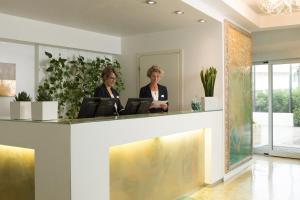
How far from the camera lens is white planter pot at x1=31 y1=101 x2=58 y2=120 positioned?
2713 mm

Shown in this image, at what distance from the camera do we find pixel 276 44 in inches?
255

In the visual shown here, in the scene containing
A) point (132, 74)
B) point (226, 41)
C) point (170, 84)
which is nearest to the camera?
point (226, 41)

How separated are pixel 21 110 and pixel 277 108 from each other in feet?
18.8

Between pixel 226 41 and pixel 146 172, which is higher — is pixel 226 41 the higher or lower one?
the higher one

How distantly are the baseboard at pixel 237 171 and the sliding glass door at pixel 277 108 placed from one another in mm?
1199

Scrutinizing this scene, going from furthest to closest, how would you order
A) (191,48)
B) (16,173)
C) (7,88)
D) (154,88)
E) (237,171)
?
(237,171) < (191,48) < (154,88) < (7,88) < (16,173)

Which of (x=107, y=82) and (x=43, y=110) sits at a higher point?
(x=107, y=82)

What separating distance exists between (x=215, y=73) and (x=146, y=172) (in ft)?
6.94

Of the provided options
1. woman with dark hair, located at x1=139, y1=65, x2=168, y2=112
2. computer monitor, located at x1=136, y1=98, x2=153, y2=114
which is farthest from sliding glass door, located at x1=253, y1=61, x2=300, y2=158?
computer monitor, located at x1=136, y1=98, x2=153, y2=114

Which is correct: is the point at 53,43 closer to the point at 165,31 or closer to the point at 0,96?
the point at 0,96

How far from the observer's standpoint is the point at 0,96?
459cm

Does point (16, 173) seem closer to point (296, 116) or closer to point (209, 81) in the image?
point (209, 81)

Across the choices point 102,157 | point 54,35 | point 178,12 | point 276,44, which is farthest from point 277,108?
point 102,157

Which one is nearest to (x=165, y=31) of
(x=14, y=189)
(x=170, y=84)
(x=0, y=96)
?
(x=170, y=84)
